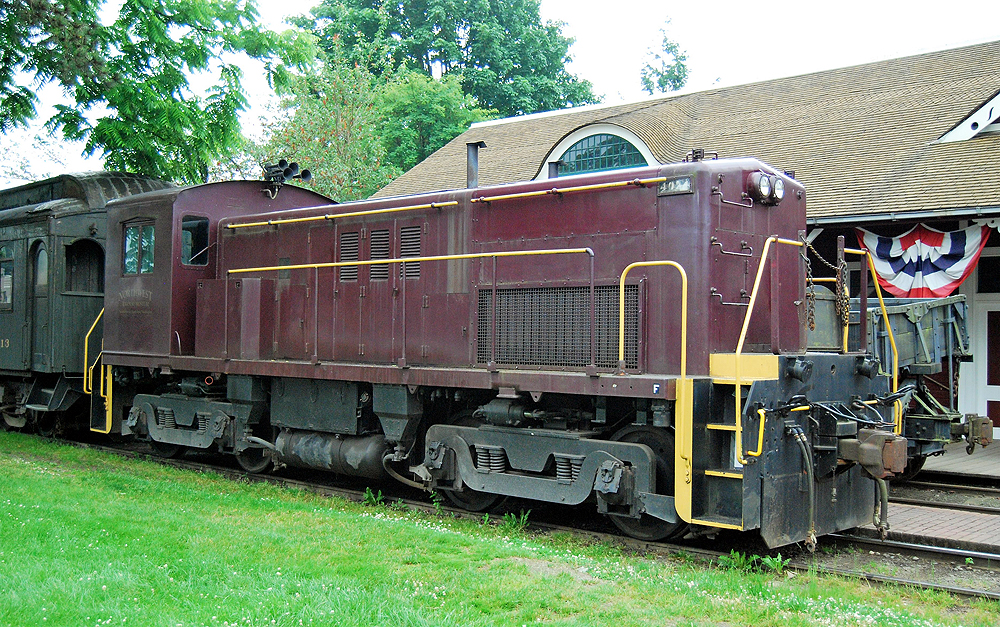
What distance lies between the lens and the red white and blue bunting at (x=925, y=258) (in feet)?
39.5

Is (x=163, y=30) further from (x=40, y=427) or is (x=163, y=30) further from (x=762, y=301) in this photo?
(x=762, y=301)

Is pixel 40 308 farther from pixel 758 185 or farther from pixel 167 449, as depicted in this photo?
pixel 758 185

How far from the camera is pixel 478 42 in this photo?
41156 millimetres

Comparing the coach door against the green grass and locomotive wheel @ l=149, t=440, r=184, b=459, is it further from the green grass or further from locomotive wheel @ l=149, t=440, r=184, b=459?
the green grass

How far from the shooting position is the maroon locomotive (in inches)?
256

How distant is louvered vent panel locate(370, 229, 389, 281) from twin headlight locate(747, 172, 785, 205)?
371 cm

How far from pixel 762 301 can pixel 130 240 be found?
303 inches

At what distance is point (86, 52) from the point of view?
12195 millimetres

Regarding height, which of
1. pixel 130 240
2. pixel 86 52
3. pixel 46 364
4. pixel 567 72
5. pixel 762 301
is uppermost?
pixel 567 72

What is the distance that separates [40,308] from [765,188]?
1054cm

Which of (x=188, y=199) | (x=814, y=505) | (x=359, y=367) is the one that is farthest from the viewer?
(x=188, y=199)

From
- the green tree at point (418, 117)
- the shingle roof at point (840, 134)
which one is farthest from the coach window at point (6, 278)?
the green tree at point (418, 117)

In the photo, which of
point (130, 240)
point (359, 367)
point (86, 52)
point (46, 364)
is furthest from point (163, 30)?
point (359, 367)

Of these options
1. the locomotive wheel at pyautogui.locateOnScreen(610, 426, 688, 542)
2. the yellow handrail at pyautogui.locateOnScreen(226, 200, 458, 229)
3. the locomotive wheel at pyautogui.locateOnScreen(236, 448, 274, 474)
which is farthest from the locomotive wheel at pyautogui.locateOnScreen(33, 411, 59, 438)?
the locomotive wheel at pyautogui.locateOnScreen(610, 426, 688, 542)
